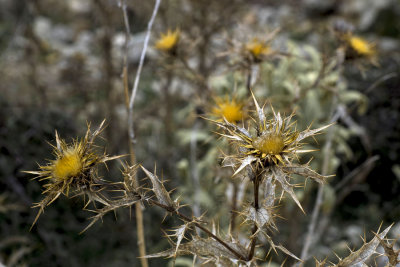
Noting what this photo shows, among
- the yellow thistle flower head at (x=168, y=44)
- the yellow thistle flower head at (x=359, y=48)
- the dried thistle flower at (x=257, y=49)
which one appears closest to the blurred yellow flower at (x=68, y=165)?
the dried thistle flower at (x=257, y=49)

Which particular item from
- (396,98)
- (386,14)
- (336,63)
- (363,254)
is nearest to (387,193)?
(396,98)

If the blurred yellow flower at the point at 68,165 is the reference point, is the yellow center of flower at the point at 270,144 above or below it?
below

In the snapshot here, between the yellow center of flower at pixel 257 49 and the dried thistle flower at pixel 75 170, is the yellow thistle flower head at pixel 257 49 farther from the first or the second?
the dried thistle flower at pixel 75 170

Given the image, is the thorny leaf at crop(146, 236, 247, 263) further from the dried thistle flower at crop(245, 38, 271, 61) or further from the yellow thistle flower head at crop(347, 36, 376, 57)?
the yellow thistle flower head at crop(347, 36, 376, 57)

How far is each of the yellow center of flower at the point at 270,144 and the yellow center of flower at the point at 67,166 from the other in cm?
43

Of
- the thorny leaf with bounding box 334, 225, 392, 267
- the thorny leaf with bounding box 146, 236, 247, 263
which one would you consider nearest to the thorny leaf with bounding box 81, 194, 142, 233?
the thorny leaf with bounding box 146, 236, 247, 263

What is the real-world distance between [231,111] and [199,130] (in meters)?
1.83

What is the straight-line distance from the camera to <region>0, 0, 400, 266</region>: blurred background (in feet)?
6.40

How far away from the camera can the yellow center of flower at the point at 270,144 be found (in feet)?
2.87

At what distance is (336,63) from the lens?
183cm

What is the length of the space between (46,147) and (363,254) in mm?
2025

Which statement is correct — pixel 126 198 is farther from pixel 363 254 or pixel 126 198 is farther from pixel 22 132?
pixel 22 132

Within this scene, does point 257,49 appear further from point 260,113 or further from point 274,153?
point 274,153

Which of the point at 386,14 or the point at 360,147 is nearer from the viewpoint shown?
the point at 360,147
